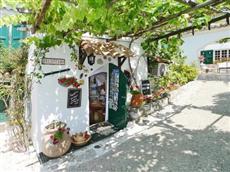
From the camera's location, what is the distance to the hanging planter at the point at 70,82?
755cm

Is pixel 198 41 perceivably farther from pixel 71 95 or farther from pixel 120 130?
pixel 71 95

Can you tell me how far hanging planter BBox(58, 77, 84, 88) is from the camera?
755 centimetres

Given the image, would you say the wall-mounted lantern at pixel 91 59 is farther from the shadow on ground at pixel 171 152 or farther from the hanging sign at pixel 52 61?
the shadow on ground at pixel 171 152

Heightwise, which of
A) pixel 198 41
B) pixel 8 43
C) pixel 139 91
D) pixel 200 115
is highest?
pixel 198 41

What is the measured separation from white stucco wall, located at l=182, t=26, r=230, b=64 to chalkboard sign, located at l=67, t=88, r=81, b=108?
1566cm

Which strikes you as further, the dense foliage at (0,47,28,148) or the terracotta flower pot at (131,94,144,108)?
the terracotta flower pot at (131,94,144,108)

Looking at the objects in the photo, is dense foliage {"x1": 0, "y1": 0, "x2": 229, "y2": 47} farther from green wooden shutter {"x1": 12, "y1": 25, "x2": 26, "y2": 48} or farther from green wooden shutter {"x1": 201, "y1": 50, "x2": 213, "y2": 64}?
green wooden shutter {"x1": 201, "y1": 50, "x2": 213, "y2": 64}

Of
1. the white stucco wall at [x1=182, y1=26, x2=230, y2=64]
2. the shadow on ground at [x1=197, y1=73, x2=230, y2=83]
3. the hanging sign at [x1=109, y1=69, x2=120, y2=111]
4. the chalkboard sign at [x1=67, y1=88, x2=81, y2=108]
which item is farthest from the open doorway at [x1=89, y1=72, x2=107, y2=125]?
the white stucco wall at [x1=182, y1=26, x2=230, y2=64]

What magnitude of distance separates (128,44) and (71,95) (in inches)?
157

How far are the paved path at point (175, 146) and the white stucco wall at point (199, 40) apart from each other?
10184mm

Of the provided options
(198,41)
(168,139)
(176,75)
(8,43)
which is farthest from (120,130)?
(198,41)

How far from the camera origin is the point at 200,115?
1064cm

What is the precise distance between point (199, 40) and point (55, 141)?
18901 mm

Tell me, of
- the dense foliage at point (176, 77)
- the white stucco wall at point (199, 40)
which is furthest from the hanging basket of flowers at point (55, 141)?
the white stucco wall at point (199, 40)
